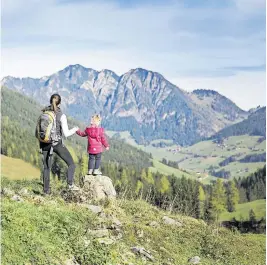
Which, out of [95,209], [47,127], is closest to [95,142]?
[95,209]

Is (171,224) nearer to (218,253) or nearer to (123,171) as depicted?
(218,253)

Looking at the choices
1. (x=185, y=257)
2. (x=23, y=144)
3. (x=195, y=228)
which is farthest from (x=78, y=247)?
(x=23, y=144)

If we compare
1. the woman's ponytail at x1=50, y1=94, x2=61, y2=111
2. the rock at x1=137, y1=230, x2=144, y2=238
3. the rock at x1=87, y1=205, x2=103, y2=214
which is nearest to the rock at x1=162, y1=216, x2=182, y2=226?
the rock at x1=137, y1=230, x2=144, y2=238

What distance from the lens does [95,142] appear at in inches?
755

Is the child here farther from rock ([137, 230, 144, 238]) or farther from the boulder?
rock ([137, 230, 144, 238])

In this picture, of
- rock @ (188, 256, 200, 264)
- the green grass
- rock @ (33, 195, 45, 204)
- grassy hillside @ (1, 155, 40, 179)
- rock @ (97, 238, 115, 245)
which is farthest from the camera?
the green grass

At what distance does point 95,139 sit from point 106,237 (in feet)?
21.5

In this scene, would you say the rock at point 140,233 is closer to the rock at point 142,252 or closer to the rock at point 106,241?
the rock at point 142,252

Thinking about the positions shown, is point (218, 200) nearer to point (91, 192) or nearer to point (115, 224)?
point (91, 192)

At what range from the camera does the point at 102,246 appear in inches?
494

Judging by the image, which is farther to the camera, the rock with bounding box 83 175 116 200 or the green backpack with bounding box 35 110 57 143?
the rock with bounding box 83 175 116 200

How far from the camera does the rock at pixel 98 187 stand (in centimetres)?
1827

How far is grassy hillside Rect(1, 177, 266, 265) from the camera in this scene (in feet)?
36.7

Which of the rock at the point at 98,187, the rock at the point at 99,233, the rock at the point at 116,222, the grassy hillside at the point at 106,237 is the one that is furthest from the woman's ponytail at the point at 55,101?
the rock at the point at 99,233
